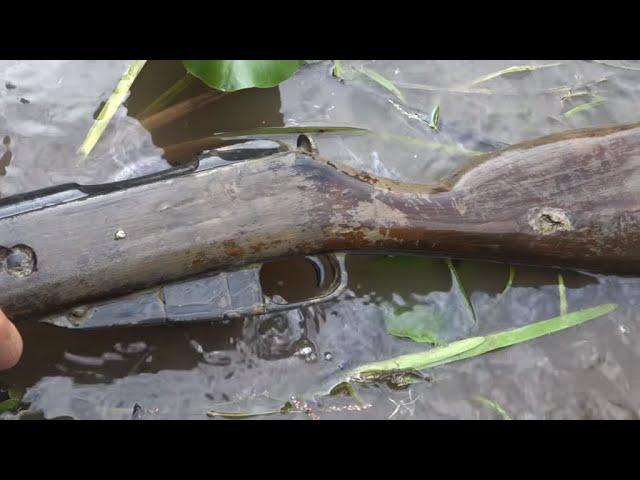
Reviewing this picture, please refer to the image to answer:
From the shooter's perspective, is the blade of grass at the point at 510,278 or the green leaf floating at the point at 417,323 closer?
the green leaf floating at the point at 417,323

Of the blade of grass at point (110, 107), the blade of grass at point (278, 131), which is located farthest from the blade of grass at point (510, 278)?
the blade of grass at point (110, 107)

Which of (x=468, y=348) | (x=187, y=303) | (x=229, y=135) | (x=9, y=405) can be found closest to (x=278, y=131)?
(x=229, y=135)

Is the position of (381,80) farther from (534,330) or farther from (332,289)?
(534,330)

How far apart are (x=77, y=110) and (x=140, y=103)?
10.8 inches

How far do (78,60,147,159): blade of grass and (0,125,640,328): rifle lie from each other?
75 cm

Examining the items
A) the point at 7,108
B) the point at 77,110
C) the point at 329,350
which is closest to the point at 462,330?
the point at 329,350

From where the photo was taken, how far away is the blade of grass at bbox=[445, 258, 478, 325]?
302 centimetres

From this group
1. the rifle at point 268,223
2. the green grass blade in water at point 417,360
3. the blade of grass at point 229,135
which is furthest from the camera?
the blade of grass at point 229,135

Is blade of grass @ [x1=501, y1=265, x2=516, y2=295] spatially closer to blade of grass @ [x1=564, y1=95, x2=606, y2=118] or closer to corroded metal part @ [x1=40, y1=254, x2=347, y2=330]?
blade of grass @ [x1=564, y1=95, x2=606, y2=118]

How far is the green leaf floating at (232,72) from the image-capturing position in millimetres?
3061

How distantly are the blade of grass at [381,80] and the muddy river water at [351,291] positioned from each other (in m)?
0.03

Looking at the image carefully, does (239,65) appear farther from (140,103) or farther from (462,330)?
(462,330)

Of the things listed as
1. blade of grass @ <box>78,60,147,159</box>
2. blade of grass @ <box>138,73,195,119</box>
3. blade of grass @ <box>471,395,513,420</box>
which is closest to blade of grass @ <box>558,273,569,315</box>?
blade of grass @ <box>471,395,513,420</box>

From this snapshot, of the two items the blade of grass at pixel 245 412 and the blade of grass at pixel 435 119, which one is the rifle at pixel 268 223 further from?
the blade of grass at pixel 435 119
